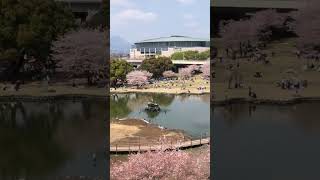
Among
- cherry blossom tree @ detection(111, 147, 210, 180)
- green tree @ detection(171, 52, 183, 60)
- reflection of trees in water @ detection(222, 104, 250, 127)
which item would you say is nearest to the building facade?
green tree @ detection(171, 52, 183, 60)

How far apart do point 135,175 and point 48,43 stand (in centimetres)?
209

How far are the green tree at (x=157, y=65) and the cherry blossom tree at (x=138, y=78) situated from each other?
0.90ft

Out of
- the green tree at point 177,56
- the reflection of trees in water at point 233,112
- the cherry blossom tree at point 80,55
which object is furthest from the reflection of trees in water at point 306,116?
the green tree at point 177,56

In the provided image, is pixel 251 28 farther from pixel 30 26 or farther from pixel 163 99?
pixel 163 99

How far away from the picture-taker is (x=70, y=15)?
571 centimetres

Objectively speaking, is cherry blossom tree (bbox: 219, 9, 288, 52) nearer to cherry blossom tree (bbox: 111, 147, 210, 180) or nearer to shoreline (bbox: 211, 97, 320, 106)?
shoreline (bbox: 211, 97, 320, 106)

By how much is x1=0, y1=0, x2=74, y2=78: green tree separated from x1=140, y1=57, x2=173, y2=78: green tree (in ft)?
12.4

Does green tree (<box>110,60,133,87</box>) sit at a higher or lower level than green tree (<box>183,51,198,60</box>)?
A: lower

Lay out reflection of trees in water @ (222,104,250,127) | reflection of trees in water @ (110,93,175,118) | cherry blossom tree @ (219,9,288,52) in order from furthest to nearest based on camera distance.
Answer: reflection of trees in water @ (110,93,175,118)
cherry blossom tree @ (219,9,288,52)
reflection of trees in water @ (222,104,250,127)

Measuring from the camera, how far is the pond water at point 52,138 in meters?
5.14

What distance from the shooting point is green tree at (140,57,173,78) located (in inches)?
375

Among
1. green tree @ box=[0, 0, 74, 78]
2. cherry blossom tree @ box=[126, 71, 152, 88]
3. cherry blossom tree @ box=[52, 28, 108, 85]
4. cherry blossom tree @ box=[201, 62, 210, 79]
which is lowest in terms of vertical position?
cherry blossom tree @ box=[126, 71, 152, 88]

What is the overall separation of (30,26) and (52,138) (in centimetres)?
138

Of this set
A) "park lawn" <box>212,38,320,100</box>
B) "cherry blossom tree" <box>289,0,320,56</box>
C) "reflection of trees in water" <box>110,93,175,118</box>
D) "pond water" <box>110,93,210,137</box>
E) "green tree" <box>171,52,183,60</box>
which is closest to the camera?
"cherry blossom tree" <box>289,0,320,56</box>
